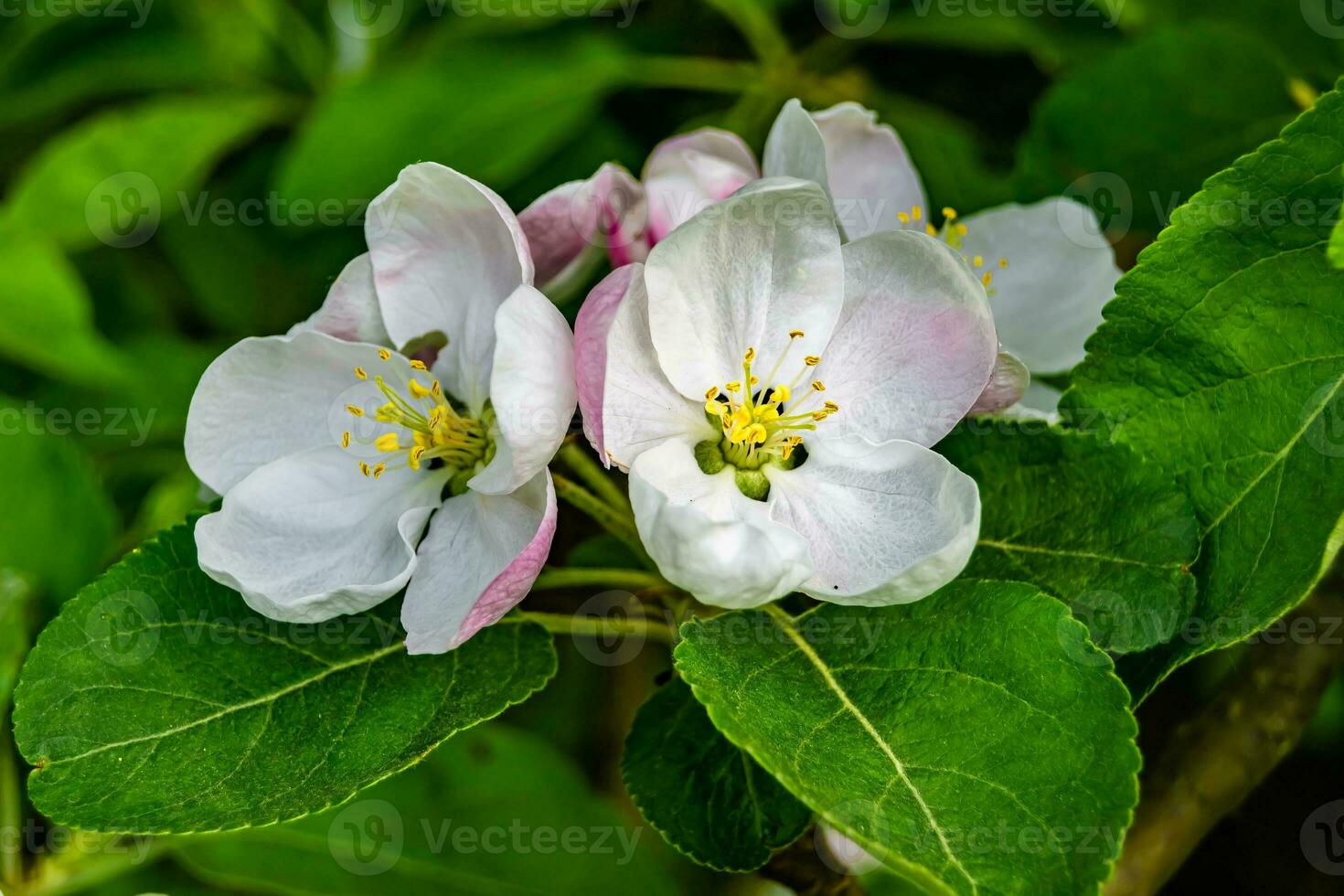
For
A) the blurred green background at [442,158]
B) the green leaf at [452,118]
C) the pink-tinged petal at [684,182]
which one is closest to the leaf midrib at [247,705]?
the pink-tinged petal at [684,182]

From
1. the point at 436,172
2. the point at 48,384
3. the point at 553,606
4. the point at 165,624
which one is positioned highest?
the point at 436,172

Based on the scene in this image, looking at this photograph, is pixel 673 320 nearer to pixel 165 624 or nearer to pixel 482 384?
pixel 482 384

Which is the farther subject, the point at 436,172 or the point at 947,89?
the point at 947,89

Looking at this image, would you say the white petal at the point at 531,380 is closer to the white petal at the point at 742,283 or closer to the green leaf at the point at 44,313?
the white petal at the point at 742,283

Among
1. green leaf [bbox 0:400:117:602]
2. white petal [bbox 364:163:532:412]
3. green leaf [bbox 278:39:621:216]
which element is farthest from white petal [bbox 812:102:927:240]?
green leaf [bbox 0:400:117:602]

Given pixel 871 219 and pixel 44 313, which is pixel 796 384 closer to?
pixel 871 219

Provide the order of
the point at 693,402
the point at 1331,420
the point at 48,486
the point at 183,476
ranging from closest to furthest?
the point at 1331,420
the point at 693,402
the point at 48,486
the point at 183,476

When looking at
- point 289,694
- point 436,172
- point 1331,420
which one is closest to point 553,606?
point 289,694

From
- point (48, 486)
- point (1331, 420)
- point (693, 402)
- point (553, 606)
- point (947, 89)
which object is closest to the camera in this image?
point (1331, 420)

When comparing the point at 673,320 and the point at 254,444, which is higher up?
the point at 673,320
